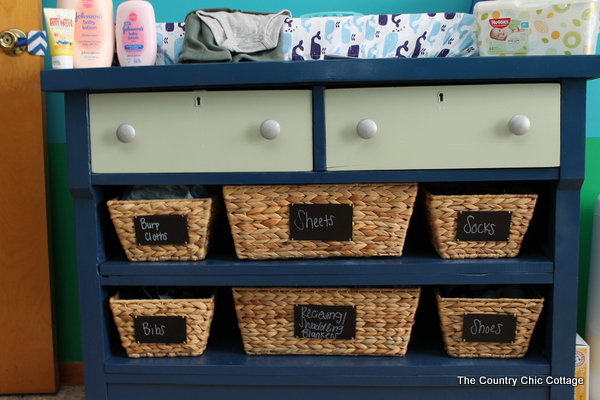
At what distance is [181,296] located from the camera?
1.28 meters

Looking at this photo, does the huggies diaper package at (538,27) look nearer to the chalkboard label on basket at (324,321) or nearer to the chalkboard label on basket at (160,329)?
the chalkboard label on basket at (324,321)

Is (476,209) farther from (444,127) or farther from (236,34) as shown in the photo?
(236,34)

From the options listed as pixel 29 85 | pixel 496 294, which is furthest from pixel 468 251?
pixel 29 85

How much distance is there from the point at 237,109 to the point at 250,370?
0.56 metres

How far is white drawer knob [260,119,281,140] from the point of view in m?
1.05

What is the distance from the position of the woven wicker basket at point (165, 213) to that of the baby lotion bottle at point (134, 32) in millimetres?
318

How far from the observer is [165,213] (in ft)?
3.71

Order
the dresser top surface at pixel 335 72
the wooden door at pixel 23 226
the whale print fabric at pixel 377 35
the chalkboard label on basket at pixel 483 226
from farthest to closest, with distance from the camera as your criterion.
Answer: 1. the wooden door at pixel 23 226
2. the whale print fabric at pixel 377 35
3. the chalkboard label on basket at pixel 483 226
4. the dresser top surface at pixel 335 72

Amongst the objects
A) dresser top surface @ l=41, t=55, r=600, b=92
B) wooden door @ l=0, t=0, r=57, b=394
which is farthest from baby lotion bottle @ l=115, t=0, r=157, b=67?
wooden door @ l=0, t=0, r=57, b=394

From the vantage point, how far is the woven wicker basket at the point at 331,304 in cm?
115

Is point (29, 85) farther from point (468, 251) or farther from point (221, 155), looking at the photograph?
point (468, 251)

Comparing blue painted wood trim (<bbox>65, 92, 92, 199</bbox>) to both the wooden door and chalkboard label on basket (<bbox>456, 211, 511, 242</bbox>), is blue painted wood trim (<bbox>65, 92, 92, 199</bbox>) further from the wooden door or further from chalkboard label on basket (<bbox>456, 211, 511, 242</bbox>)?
chalkboard label on basket (<bbox>456, 211, 511, 242</bbox>)

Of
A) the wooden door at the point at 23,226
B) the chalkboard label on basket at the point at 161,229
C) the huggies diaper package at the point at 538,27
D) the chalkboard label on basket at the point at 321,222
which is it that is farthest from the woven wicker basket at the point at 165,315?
the huggies diaper package at the point at 538,27

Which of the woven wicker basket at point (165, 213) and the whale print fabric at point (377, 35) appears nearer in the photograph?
the woven wicker basket at point (165, 213)
